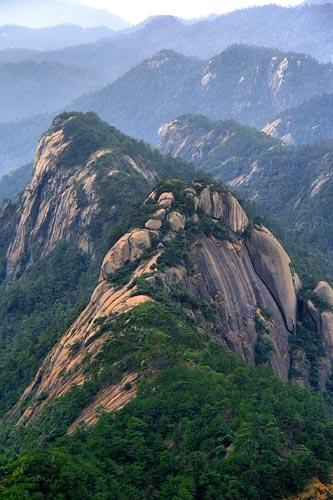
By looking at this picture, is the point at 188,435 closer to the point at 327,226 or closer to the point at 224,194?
the point at 224,194

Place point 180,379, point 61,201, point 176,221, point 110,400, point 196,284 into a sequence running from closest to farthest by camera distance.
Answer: point 180,379
point 110,400
point 196,284
point 176,221
point 61,201

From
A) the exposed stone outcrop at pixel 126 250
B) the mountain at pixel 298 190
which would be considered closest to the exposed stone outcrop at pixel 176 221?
the exposed stone outcrop at pixel 126 250

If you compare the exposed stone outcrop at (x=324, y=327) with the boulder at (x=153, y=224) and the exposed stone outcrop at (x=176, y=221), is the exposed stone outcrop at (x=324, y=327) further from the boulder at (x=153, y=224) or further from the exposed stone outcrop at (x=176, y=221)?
the boulder at (x=153, y=224)

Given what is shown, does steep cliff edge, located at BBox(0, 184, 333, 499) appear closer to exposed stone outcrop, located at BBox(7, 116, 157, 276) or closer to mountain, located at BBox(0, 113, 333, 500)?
mountain, located at BBox(0, 113, 333, 500)

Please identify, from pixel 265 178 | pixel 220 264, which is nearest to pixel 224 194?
pixel 220 264

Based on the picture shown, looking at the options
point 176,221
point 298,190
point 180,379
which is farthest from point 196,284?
point 298,190

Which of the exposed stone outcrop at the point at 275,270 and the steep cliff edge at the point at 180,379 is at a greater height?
the steep cliff edge at the point at 180,379

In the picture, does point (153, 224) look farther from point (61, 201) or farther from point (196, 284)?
point (61, 201)

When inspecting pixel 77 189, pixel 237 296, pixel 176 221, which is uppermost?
pixel 176 221
